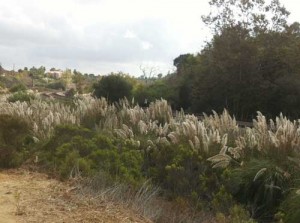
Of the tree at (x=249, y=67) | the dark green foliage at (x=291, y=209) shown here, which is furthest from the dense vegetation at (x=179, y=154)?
the tree at (x=249, y=67)

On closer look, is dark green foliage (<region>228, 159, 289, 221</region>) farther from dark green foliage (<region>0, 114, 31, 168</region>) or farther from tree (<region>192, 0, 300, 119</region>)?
tree (<region>192, 0, 300, 119</region>)

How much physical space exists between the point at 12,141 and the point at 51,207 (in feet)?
13.1

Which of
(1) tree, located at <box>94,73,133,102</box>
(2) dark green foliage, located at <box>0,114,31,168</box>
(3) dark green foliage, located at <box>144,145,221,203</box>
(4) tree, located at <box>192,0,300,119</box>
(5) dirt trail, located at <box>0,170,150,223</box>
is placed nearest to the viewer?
(5) dirt trail, located at <box>0,170,150,223</box>

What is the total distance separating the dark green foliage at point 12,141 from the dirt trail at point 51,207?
1554mm

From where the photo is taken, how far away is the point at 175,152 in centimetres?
985

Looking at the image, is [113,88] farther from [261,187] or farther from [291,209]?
[291,209]

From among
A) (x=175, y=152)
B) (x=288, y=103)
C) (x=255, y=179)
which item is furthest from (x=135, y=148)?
(x=288, y=103)

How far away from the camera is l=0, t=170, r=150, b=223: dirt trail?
5.87 metres

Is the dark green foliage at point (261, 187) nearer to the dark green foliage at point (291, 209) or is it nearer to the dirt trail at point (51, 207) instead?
the dark green foliage at point (291, 209)

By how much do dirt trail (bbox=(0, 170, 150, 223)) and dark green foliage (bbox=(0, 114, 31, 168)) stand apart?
1.55 m

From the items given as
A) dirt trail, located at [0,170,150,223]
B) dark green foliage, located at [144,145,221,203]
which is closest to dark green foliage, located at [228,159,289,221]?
dark green foliage, located at [144,145,221,203]

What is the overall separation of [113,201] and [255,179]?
8.67 ft

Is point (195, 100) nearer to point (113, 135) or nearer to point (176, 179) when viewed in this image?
point (113, 135)

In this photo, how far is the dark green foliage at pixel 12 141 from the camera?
9.30 m
